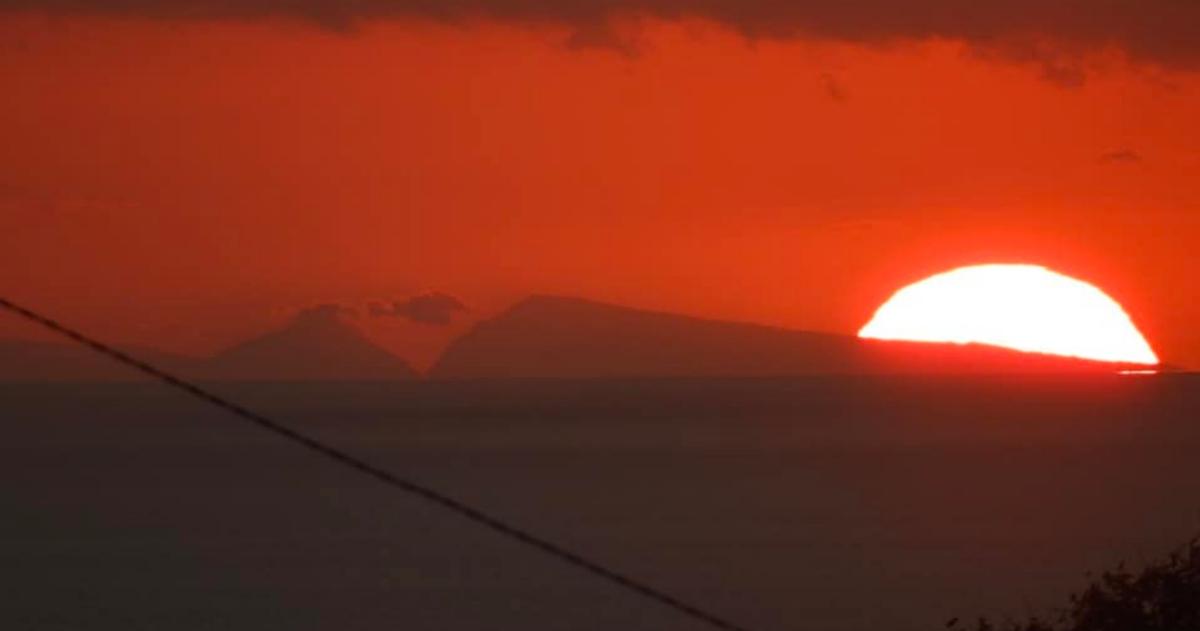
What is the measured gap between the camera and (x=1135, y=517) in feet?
261

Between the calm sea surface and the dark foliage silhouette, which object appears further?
the calm sea surface

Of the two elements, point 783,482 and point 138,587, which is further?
point 783,482

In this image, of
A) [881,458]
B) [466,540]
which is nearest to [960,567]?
[466,540]

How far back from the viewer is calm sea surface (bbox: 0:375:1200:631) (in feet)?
168

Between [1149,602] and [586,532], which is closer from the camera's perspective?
[1149,602]

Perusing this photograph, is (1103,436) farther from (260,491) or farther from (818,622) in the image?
(818,622)

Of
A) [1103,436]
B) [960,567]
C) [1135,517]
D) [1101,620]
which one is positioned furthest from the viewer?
[1103,436]

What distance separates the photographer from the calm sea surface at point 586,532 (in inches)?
2014

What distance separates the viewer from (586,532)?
7500 cm

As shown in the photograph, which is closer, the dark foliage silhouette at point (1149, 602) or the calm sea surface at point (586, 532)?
the dark foliage silhouette at point (1149, 602)

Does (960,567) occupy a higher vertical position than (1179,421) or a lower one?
lower

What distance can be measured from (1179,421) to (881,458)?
7215 cm

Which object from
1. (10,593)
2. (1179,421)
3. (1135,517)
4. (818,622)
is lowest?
(10,593)

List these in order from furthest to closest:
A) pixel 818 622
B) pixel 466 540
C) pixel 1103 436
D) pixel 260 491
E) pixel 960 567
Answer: pixel 1103 436, pixel 260 491, pixel 466 540, pixel 960 567, pixel 818 622
